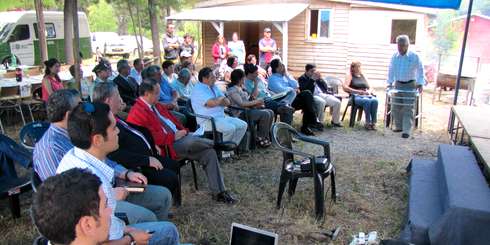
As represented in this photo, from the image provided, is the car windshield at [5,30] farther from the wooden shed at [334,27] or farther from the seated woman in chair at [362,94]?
the seated woman in chair at [362,94]

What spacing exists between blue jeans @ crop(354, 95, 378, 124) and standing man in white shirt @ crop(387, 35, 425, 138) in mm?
360

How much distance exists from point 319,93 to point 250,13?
6.14m

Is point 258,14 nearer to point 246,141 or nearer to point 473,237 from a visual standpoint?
point 246,141

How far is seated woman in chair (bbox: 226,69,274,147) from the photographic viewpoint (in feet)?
19.1

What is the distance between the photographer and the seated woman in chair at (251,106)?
229 inches

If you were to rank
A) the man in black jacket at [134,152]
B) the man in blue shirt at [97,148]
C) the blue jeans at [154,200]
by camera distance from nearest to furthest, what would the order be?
the man in blue shirt at [97,148], the blue jeans at [154,200], the man in black jacket at [134,152]

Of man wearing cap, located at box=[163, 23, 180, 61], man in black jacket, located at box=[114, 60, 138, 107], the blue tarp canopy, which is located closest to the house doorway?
man wearing cap, located at box=[163, 23, 180, 61]

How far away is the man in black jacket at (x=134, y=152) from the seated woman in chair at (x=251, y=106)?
2.36 m

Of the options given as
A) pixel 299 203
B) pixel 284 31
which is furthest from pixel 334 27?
pixel 299 203

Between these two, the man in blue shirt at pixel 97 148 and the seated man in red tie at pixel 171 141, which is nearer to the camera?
the man in blue shirt at pixel 97 148

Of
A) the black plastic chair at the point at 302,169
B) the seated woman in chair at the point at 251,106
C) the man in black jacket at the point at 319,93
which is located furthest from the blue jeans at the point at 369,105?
the black plastic chair at the point at 302,169

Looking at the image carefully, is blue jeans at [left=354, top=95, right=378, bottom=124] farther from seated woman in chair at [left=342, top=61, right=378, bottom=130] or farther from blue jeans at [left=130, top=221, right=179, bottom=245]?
blue jeans at [left=130, top=221, right=179, bottom=245]

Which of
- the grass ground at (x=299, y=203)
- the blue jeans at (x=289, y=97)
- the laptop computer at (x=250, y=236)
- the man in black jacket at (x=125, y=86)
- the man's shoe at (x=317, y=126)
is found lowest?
the grass ground at (x=299, y=203)

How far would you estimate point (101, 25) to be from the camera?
36.7 metres
